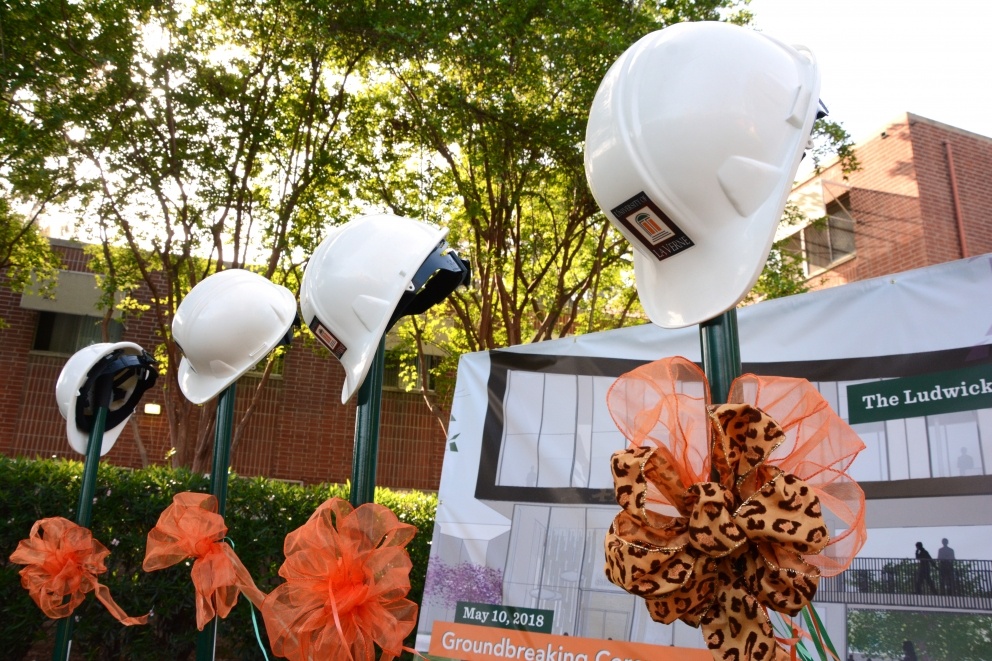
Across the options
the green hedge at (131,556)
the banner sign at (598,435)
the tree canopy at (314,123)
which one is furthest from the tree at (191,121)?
the banner sign at (598,435)

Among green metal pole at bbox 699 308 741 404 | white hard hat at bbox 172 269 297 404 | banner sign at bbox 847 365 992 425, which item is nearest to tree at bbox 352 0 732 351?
white hard hat at bbox 172 269 297 404

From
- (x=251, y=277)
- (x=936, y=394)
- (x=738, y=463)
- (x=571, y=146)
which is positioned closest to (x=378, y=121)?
(x=571, y=146)

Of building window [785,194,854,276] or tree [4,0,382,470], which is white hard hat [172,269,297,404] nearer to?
tree [4,0,382,470]

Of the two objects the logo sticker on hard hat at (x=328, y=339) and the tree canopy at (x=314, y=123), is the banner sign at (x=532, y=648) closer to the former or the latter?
the logo sticker on hard hat at (x=328, y=339)

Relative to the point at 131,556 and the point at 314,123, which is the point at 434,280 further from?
the point at 314,123

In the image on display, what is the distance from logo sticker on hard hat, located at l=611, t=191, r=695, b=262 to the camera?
4.63 ft

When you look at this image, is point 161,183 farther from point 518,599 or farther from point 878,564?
point 878,564

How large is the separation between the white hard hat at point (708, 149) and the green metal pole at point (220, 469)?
232 cm

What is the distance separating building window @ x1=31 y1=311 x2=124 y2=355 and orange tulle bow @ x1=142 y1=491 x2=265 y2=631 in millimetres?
12209

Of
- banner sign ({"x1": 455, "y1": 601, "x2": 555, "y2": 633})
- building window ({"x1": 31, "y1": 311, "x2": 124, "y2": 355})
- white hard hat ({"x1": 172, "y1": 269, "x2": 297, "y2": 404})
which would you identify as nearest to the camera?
white hard hat ({"x1": 172, "y1": 269, "x2": 297, "y2": 404})

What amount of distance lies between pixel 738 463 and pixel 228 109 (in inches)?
298

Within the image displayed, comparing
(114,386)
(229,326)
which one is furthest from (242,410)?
(229,326)

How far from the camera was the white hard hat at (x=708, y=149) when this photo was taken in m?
1.35

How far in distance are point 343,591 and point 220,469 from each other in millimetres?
1472
